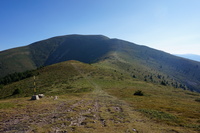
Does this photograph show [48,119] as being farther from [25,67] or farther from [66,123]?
[25,67]

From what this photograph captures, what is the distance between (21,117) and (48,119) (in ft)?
11.0

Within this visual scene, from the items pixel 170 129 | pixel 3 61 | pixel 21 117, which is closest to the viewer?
pixel 170 129

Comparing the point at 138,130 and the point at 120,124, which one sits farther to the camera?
the point at 120,124

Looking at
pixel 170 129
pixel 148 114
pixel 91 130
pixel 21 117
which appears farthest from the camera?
pixel 148 114

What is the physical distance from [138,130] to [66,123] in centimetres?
685

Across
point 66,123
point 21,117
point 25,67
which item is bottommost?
point 25,67

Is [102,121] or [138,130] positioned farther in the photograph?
[102,121]

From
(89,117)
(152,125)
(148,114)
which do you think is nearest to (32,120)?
(89,117)

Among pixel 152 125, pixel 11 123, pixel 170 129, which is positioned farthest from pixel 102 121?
pixel 11 123

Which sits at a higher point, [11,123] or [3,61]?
[11,123]

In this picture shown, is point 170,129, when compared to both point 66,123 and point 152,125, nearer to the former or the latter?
point 152,125

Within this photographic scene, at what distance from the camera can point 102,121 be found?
→ 12.4 m

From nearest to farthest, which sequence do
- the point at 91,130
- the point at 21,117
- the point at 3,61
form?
the point at 91,130
the point at 21,117
the point at 3,61

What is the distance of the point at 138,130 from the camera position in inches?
422
